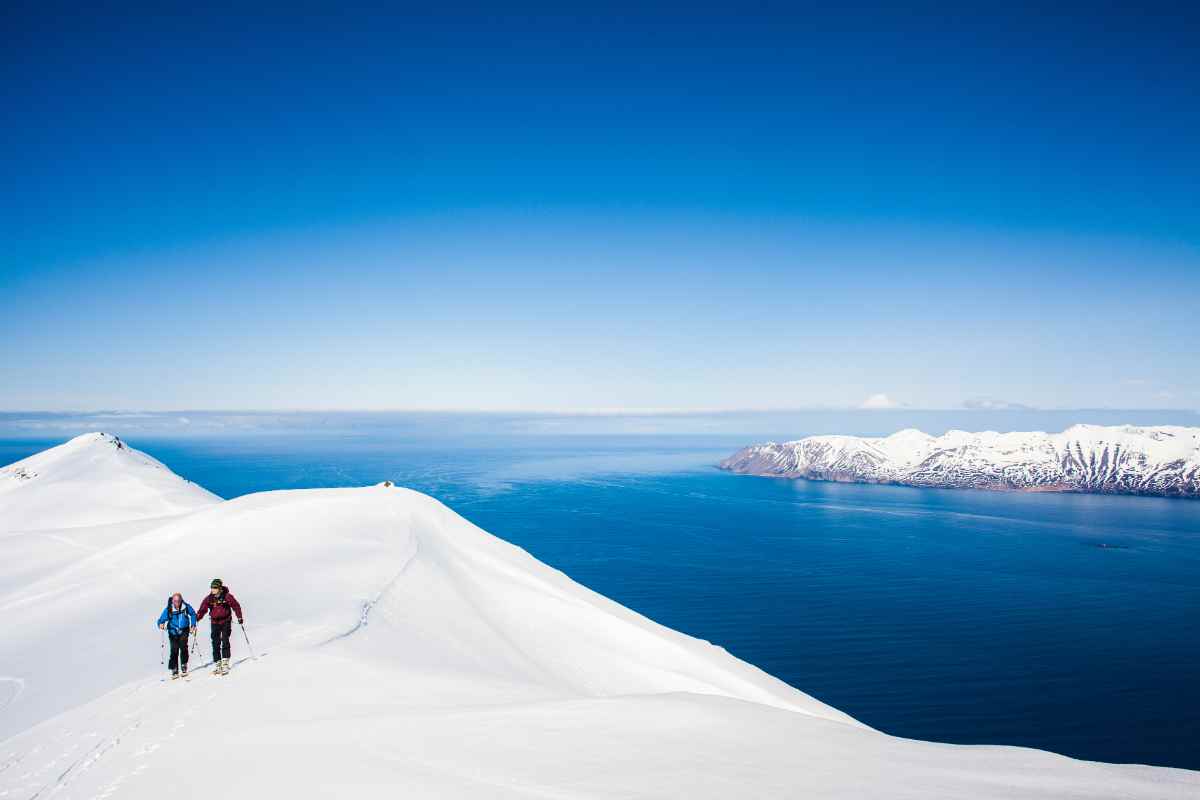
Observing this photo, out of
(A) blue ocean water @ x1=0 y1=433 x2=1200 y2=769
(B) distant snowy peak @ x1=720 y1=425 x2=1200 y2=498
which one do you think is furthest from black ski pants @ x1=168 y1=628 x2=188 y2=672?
(B) distant snowy peak @ x1=720 y1=425 x2=1200 y2=498

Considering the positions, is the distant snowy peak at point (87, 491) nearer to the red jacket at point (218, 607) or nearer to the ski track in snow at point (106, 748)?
the red jacket at point (218, 607)

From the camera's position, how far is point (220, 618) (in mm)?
12273

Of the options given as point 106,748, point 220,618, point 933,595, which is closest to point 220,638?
point 220,618

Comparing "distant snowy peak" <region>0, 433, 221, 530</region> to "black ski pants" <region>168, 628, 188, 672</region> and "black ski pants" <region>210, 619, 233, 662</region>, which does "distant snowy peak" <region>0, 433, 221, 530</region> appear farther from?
"black ski pants" <region>210, 619, 233, 662</region>

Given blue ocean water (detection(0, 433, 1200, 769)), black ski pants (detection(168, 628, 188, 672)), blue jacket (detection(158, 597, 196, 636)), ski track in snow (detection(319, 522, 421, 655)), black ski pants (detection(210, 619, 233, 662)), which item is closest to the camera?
blue jacket (detection(158, 597, 196, 636))

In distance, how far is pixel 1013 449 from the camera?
7279 inches

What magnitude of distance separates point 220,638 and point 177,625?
95cm

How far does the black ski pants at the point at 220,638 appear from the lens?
12.3 m

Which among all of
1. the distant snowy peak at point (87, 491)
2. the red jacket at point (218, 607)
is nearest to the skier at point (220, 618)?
the red jacket at point (218, 607)

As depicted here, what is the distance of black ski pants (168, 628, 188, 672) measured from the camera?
12133 mm

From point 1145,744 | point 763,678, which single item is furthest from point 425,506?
point 1145,744

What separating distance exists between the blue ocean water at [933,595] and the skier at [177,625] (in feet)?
115

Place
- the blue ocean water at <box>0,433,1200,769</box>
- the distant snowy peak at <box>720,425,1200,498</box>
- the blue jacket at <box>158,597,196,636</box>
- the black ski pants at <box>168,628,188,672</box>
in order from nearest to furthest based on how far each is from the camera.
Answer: the blue jacket at <box>158,597,196,636</box>
the black ski pants at <box>168,628,188,672</box>
the blue ocean water at <box>0,433,1200,769</box>
the distant snowy peak at <box>720,425,1200,498</box>

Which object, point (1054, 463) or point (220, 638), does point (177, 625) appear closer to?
point (220, 638)
